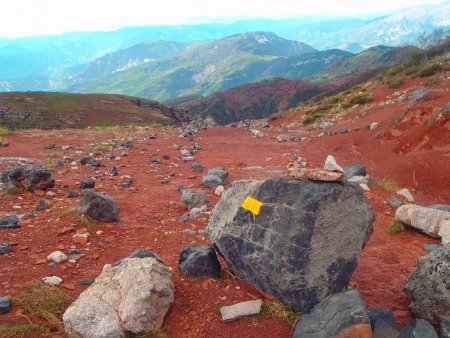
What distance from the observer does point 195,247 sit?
7328 mm

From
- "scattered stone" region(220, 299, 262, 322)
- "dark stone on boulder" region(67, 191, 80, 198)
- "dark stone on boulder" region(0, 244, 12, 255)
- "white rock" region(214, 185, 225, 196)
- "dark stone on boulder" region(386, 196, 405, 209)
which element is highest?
"dark stone on boulder" region(0, 244, 12, 255)

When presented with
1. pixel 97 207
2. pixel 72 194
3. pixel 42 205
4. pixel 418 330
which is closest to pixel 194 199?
pixel 97 207

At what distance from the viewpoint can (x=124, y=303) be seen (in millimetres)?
5547

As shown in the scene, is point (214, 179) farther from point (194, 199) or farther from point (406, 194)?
point (406, 194)

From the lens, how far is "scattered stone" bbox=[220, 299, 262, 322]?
19.0 ft

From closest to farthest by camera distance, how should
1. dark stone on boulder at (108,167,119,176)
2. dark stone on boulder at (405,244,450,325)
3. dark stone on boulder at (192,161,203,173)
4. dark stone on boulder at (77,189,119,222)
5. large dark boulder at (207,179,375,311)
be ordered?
dark stone on boulder at (405,244,450,325)
large dark boulder at (207,179,375,311)
dark stone on boulder at (77,189,119,222)
dark stone on boulder at (108,167,119,176)
dark stone on boulder at (192,161,203,173)

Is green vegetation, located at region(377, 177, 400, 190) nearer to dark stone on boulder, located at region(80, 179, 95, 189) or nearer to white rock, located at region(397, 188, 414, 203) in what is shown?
white rock, located at region(397, 188, 414, 203)

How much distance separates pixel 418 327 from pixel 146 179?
11.9 m

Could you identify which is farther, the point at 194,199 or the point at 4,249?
the point at 194,199

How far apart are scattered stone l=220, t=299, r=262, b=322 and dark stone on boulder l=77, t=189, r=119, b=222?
5.12 meters

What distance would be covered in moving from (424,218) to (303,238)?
19.4 ft

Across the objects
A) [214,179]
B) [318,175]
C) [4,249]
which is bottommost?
[214,179]

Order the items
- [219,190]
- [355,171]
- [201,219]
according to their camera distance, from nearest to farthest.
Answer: [201,219], [219,190], [355,171]

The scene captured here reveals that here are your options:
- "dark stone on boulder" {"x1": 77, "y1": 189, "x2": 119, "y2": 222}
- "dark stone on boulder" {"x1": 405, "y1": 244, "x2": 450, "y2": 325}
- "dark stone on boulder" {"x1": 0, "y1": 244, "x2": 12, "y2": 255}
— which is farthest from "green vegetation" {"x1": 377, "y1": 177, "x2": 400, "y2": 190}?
"dark stone on boulder" {"x1": 0, "y1": 244, "x2": 12, "y2": 255}
